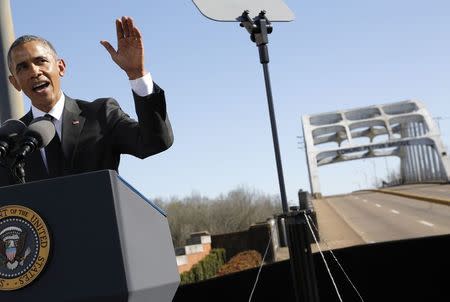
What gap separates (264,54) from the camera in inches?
154

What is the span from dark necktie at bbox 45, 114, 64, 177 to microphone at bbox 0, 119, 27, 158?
0.91 ft

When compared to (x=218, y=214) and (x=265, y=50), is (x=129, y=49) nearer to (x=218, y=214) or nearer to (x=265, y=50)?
(x=265, y=50)

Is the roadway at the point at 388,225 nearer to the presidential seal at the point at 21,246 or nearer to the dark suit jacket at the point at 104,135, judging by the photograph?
the dark suit jacket at the point at 104,135

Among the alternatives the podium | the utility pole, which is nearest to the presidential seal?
the podium

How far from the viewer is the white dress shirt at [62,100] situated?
246 centimetres

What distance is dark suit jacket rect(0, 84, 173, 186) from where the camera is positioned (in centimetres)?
246

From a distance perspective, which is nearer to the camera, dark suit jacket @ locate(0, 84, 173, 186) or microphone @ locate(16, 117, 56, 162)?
microphone @ locate(16, 117, 56, 162)

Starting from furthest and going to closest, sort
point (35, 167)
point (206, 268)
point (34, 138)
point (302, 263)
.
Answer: point (206, 268) → point (302, 263) → point (35, 167) → point (34, 138)

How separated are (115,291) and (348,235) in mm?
25632

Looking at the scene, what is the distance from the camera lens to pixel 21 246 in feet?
6.09

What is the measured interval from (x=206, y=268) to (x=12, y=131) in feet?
74.6

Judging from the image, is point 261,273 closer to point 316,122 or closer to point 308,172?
point 308,172

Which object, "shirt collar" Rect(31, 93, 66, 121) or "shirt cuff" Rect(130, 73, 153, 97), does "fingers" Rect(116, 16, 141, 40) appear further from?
"shirt collar" Rect(31, 93, 66, 121)

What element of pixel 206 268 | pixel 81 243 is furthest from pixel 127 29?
pixel 206 268
